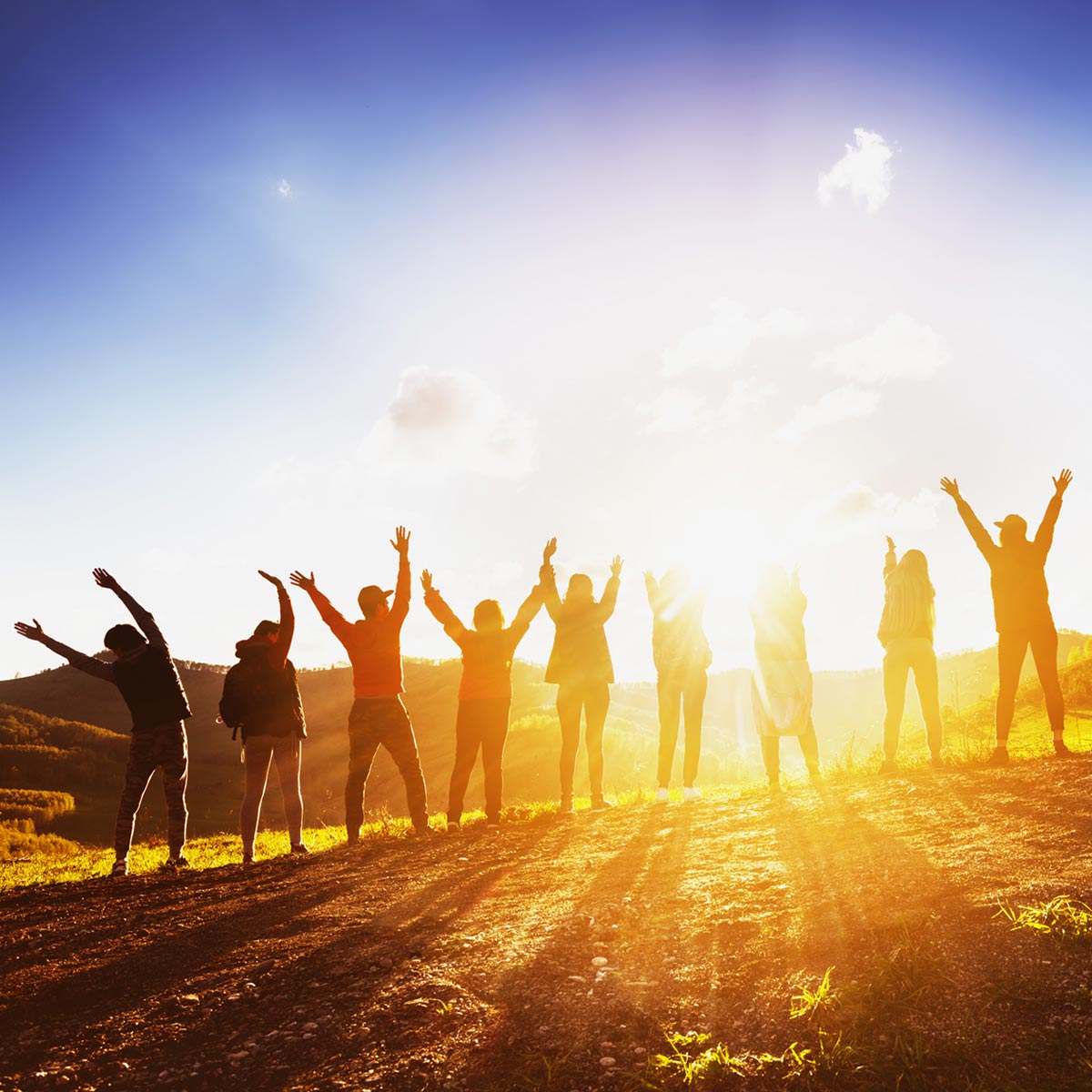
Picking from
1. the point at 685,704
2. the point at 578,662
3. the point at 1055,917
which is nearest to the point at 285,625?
the point at 578,662

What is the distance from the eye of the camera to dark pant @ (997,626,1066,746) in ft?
25.1

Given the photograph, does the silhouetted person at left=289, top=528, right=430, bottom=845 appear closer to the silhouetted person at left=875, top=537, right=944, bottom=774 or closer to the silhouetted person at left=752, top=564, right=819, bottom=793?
the silhouetted person at left=752, top=564, right=819, bottom=793

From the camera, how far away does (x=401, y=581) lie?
7.33m

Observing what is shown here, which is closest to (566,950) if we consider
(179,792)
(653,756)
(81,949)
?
(81,949)

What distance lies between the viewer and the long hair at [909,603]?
7973 mm

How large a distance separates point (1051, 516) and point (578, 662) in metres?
5.04

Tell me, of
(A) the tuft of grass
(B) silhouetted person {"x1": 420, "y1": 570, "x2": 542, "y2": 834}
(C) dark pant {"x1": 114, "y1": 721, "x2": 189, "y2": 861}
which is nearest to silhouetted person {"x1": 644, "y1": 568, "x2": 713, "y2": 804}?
(B) silhouetted person {"x1": 420, "y1": 570, "x2": 542, "y2": 834}

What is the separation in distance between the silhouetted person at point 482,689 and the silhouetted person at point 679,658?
1.54 metres

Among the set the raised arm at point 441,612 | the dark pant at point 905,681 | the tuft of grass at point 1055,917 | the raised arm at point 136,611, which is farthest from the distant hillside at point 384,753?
the raised arm at point 136,611

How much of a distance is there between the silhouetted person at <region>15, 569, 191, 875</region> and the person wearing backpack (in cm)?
51

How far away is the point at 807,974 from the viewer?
321 cm

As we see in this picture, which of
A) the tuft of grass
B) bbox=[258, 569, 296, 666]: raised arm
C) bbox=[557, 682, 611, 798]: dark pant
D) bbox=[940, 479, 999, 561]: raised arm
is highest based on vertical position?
bbox=[940, 479, 999, 561]: raised arm

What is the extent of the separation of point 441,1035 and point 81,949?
2.75 metres

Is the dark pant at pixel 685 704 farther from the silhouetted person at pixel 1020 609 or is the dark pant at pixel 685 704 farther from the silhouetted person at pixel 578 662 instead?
the silhouetted person at pixel 1020 609
